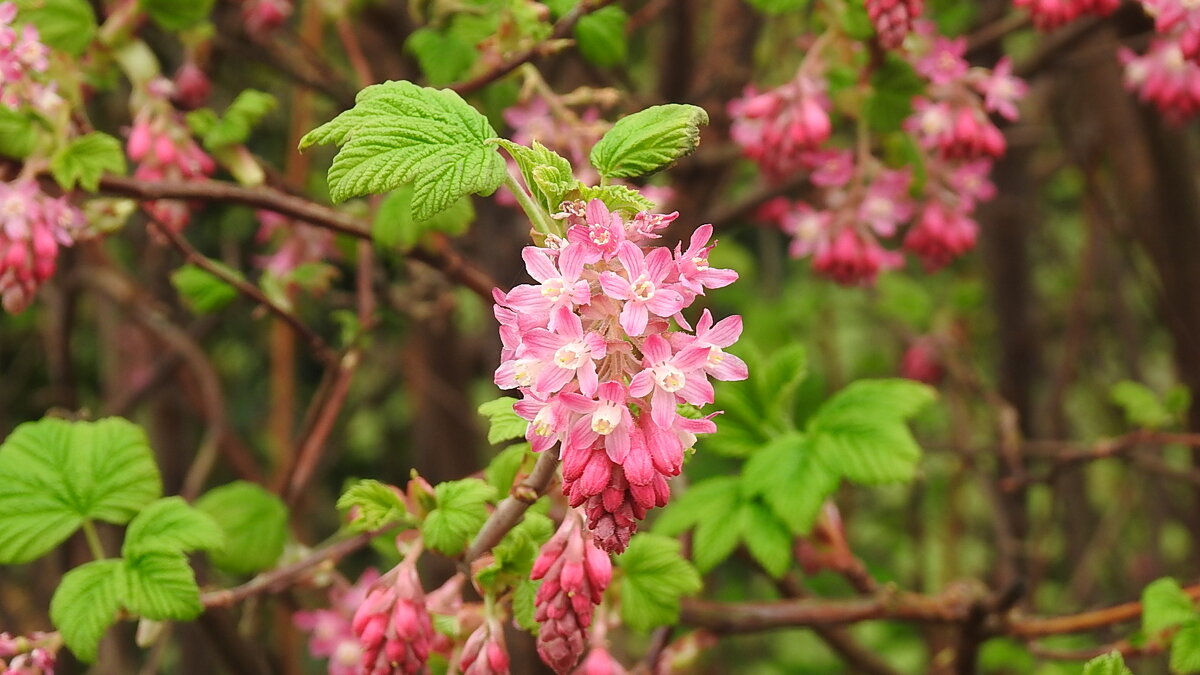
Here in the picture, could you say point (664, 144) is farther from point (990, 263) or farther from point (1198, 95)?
point (990, 263)

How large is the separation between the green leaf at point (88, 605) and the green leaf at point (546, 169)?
2.79 ft

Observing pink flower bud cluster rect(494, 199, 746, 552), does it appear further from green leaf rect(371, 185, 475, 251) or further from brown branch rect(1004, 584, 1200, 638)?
brown branch rect(1004, 584, 1200, 638)

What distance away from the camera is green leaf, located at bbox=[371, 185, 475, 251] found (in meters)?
1.81

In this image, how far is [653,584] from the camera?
1.56 metres

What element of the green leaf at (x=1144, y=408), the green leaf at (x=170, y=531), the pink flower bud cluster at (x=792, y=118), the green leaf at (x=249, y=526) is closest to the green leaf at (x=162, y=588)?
the green leaf at (x=170, y=531)

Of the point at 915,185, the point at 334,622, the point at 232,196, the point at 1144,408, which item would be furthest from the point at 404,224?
the point at 1144,408

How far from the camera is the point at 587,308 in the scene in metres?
1.10

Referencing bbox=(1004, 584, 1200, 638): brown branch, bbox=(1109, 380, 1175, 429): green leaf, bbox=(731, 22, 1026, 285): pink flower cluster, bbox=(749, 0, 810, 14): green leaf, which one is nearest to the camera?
bbox=(1004, 584, 1200, 638): brown branch

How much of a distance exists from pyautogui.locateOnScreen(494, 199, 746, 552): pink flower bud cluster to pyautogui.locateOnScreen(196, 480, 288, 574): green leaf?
3.37 ft

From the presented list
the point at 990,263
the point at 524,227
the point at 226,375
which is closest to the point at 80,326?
the point at 226,375

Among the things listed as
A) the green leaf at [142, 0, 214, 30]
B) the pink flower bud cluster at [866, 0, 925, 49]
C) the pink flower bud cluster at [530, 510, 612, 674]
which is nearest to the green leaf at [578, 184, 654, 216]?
the pink flower bud cluster at [530, 510, 612, 674]

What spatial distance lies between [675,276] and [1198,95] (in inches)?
62.3

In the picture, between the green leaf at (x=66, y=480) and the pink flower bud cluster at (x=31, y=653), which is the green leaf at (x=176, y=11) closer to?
the green leaf at (x=66, y=480)

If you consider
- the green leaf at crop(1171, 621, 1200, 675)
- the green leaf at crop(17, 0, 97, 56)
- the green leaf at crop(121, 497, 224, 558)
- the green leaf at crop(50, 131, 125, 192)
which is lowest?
the green leaf at crop(1171, 621, 1200, 675)
